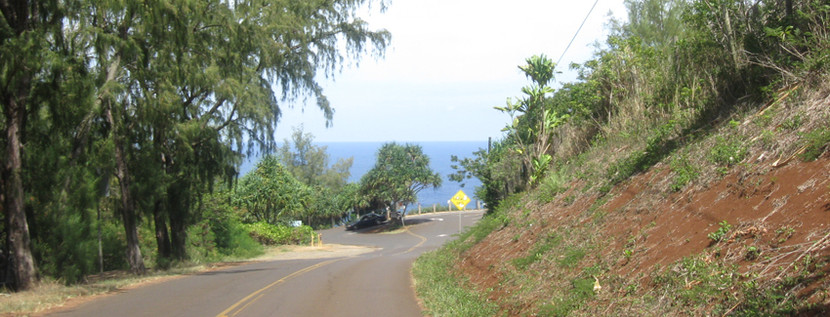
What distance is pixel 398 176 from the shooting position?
65.9 metres

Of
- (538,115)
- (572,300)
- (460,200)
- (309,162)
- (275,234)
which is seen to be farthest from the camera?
(309,162)

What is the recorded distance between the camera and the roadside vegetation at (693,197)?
6070 mm

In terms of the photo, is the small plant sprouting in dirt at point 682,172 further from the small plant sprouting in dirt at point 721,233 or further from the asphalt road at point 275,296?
the asphalt road at point 275,296

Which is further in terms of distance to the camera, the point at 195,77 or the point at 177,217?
the point at 177,217

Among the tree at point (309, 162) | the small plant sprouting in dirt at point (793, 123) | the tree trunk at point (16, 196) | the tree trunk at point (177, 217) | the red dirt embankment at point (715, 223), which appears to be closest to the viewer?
the red dirt embankment at point (715, 223)

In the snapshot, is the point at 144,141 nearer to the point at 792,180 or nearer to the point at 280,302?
the point at 280,302

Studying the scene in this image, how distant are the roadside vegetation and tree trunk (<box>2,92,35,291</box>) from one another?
31.7 feet

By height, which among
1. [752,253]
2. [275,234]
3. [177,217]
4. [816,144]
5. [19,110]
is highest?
[19,110]

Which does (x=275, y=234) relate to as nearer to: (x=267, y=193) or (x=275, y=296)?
(x=267, y=193)

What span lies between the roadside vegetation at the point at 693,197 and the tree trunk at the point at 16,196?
9677 millimetres

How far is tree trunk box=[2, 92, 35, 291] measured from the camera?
51.4 ft

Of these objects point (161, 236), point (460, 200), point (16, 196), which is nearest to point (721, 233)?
point (16, 196)

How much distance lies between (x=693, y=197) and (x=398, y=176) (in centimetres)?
5760

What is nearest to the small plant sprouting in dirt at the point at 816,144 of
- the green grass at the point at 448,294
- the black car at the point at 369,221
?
the green grass at the point at 448,294
